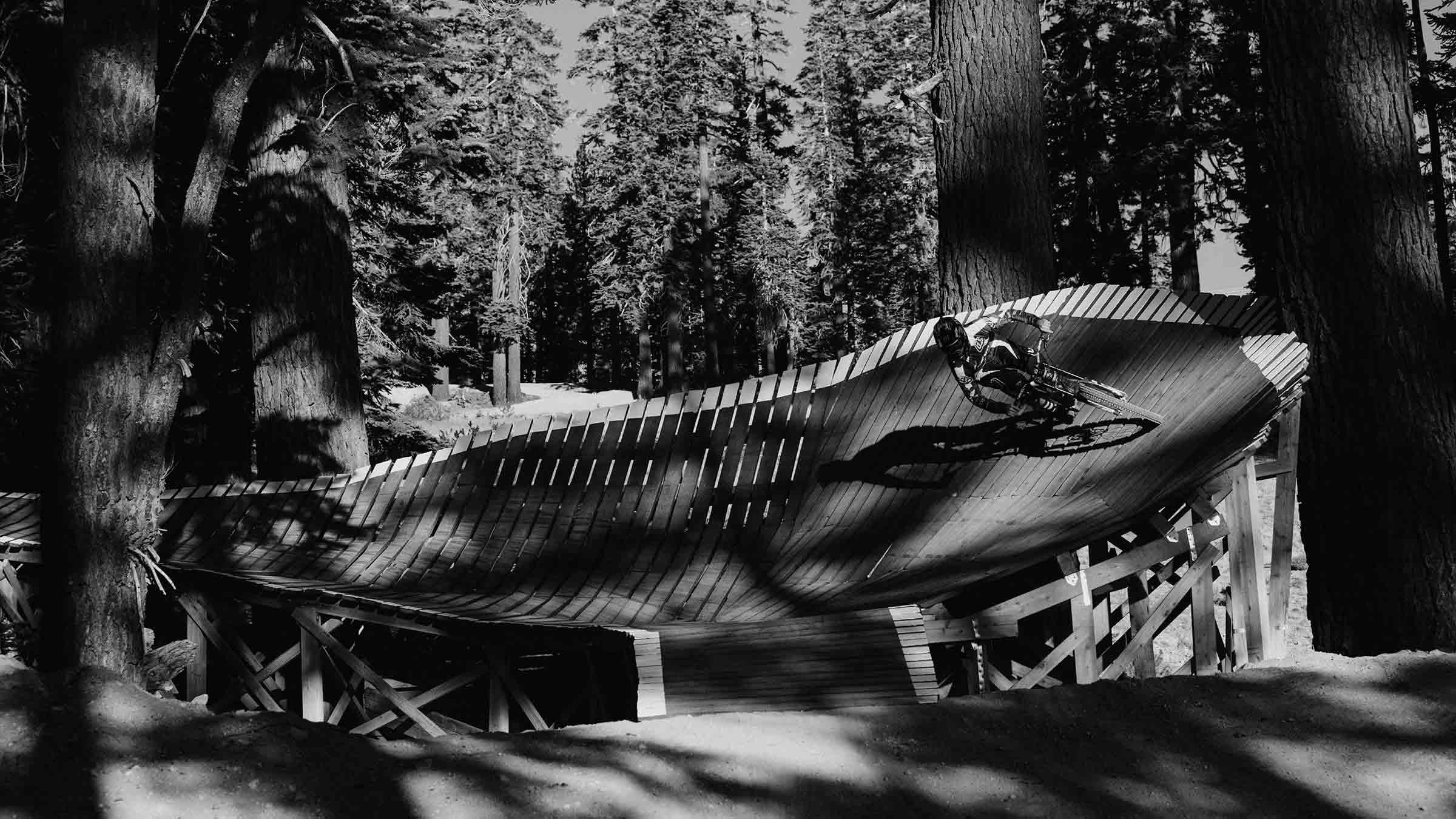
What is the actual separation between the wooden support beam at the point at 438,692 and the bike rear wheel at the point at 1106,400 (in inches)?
159

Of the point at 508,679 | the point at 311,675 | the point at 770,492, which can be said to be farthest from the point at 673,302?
the point at 508,679

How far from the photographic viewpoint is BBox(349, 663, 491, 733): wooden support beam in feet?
20.6

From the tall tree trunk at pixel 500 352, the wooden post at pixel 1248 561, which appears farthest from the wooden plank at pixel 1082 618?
the tall tree trunk at pixel 500 352

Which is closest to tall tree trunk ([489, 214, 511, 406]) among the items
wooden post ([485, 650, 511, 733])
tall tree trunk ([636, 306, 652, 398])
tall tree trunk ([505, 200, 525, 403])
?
tall tree trunk ([505, 200, 525, 403])

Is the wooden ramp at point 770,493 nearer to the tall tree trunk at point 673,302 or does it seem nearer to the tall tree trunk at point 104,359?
the tall tree trunk at point 104,359

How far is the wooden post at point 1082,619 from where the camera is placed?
5.37 metres

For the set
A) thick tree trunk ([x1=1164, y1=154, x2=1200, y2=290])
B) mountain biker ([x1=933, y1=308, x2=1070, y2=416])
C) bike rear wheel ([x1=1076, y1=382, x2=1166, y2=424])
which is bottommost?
bike rear wheel ([x1=1076, y1=382, x2=1166, y2=424])

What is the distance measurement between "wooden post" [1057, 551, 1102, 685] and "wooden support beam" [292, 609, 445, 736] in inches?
140

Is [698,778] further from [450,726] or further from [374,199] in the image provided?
[374,199]

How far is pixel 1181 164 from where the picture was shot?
26125 mm

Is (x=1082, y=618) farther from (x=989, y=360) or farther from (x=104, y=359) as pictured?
(x=104, y=359)

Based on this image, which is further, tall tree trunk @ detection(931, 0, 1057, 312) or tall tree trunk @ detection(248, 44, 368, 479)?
tall tree trunk @ detection(931, 0, 1057, 312)

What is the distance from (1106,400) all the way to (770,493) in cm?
231

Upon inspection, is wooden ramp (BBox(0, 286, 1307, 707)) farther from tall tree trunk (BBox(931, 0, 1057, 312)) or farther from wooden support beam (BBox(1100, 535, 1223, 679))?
tall tree trunk (BBox(931, 0, 1057, 312))
